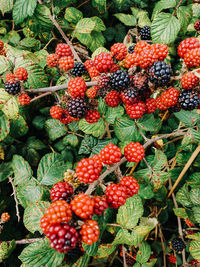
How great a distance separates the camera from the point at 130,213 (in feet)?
5.03

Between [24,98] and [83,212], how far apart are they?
939 millimetres

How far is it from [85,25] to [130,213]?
164cm

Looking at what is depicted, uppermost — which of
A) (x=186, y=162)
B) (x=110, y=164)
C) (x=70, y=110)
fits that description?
(x=70, y=110)

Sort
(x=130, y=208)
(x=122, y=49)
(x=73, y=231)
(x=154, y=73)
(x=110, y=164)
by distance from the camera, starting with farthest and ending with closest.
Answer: (x=130, y=208) → (x=122, y=49) → (x=110, y=164) → (x=154, y=73) → (x=73, y=231)

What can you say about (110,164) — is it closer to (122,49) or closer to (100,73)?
(100,73)

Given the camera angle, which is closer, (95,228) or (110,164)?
(95,228)

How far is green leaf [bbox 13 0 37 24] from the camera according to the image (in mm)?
1691

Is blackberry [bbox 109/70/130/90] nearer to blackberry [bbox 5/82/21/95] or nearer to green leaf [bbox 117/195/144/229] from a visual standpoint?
blackberry [bbox 5/82/21/95]

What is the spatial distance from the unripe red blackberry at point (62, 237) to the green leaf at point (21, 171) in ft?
3.10

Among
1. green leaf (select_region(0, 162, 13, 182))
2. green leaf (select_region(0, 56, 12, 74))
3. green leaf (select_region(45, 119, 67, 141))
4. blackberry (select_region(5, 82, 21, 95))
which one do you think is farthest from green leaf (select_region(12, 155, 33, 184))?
green leaf (select_region(0, 56, 12, 74))

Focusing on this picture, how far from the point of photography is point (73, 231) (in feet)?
2.89

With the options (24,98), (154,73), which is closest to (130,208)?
(154,73)

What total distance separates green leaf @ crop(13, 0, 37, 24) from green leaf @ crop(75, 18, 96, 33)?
41cm

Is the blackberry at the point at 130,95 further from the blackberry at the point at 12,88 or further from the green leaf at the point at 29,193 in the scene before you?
the green leaf at the point at 29,193
